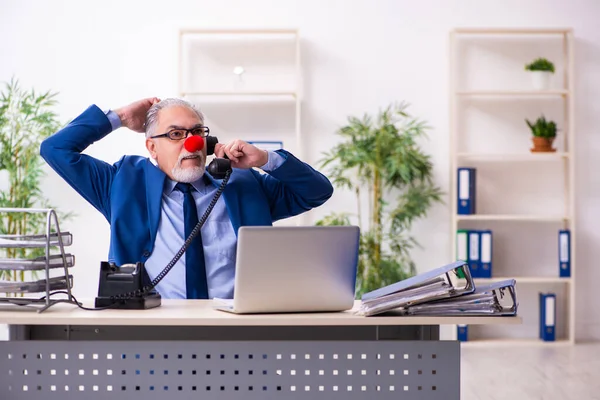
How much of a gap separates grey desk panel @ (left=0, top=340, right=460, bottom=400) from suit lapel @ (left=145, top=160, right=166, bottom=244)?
77 centimetres

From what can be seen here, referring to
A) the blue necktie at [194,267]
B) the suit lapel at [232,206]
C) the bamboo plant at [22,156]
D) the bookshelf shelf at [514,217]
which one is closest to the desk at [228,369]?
the blue necktie at [194,267]

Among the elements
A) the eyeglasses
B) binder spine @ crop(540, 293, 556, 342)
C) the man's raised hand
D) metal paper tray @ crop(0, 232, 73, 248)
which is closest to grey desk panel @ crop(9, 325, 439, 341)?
metal paper tray @ crop(0, 232, 73, 248)

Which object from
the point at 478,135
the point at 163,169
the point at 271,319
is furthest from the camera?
the point at 478,135

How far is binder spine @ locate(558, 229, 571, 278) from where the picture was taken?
5.66m

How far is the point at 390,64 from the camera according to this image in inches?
231

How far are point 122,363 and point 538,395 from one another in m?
2.71

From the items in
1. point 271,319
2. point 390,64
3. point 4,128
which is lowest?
point 271,319

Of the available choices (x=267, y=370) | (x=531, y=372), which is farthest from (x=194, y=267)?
(x=531, y=372)

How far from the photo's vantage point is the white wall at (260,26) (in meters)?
5.87

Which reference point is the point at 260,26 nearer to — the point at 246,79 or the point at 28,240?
the point at 246,79

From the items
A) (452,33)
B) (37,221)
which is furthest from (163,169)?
(452,33)

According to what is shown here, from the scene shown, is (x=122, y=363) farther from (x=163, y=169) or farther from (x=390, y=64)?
(x=390, y=64)

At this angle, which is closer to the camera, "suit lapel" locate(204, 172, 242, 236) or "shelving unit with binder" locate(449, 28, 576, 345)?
"suit lapel" locate(204, 172, 242, 236)

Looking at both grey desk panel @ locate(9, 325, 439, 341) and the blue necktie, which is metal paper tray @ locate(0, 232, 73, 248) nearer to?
grey desk panel @ locate(9, 325, 439, 341)
